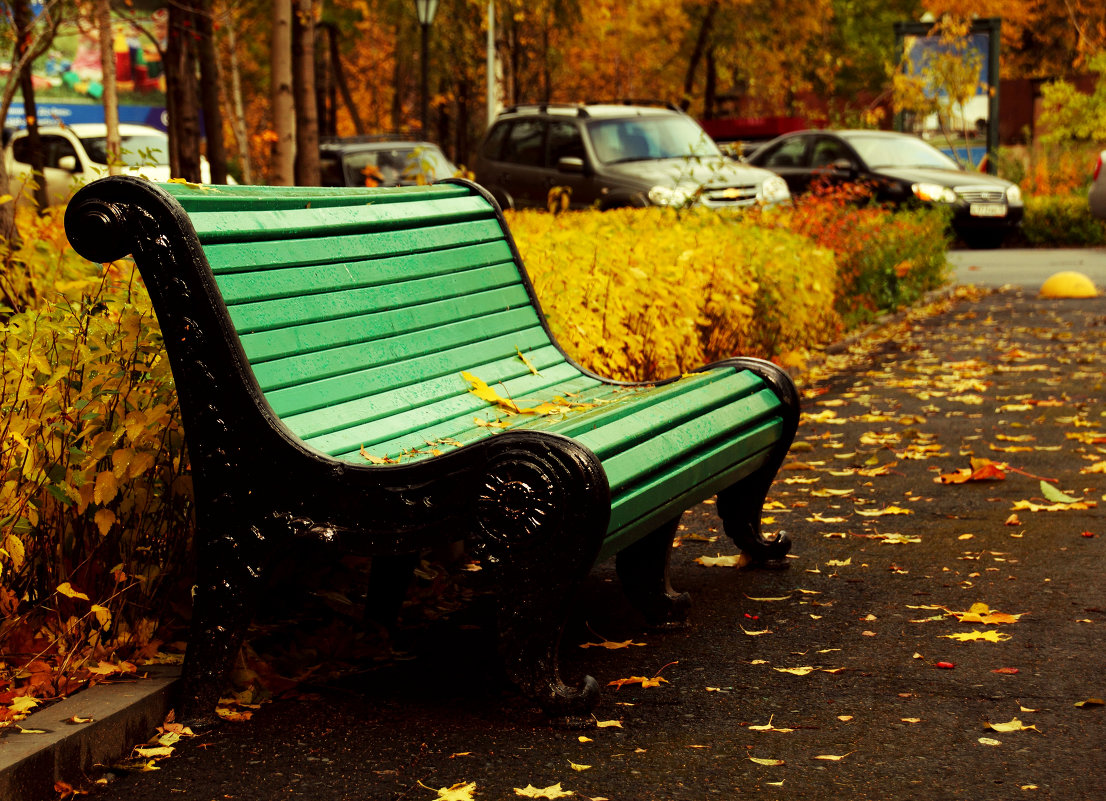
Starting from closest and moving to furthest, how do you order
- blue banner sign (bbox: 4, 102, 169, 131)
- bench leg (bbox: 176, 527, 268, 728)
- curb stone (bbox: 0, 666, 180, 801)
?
curb stone (bbox: 0, 666, 180, 801) → bench leg (bbox: 176, 527, 268, 728) → blue banner sign (bbox: 4, 102, 169, 131)

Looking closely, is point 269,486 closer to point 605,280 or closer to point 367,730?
point 367,730

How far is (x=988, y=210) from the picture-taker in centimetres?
2014

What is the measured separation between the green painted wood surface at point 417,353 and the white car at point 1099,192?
18.0 meters

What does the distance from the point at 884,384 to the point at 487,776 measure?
6363 millimetres

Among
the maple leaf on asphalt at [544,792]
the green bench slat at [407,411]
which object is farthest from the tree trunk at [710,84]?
the maple leaf on asphalt at [544,792]

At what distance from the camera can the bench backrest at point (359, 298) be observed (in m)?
3.36

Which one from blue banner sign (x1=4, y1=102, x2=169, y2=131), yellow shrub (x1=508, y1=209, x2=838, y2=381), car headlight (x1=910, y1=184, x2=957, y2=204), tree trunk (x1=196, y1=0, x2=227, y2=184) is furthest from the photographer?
blue banner sign (x1=4, y1=102, x2=169, y2=131)

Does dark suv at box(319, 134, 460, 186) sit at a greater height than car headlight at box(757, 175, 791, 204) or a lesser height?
greater

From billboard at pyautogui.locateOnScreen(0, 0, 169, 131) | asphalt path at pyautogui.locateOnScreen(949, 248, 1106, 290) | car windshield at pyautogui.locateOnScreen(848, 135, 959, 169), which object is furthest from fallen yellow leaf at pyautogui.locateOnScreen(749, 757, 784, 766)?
billboard at pyautogui.locateOnScreen(0, 0, 169, 131)

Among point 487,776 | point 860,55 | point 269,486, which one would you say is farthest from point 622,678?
point 860,55

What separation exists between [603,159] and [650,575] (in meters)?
10.7

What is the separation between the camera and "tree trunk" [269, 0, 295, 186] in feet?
35.1

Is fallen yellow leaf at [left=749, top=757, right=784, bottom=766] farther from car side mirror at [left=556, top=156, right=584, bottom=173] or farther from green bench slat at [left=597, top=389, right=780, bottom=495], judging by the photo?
car side mirror at [left=556, top=156, right=584, bottom=173]

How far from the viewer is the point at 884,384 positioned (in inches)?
348
